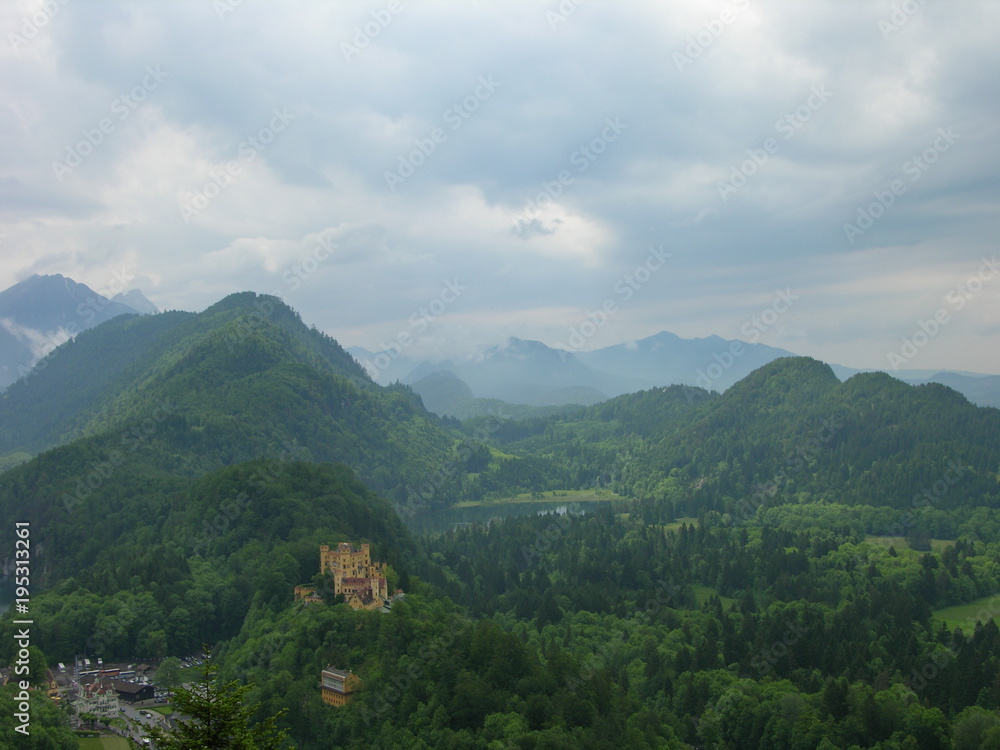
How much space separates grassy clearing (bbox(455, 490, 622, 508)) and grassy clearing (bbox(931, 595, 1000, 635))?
325 ft

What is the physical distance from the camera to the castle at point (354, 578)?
64.6m

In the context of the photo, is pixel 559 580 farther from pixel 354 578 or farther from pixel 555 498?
pixel 555 498

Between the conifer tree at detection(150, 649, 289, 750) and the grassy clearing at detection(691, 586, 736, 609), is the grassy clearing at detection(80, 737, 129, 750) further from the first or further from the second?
the grassy clearing at detection(691, 586, 736, 609)

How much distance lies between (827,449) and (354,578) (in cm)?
11574

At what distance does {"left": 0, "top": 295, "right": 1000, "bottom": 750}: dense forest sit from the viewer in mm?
51125

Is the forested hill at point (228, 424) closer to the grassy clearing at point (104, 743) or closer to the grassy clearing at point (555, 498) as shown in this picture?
the grassy clearing at point (555, 498)

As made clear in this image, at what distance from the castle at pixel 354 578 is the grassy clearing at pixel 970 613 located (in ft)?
158

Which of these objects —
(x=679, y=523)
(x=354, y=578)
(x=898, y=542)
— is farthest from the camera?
(x=679, y=523)

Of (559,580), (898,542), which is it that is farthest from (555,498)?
(559,580)

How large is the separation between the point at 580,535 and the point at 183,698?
3980 inches

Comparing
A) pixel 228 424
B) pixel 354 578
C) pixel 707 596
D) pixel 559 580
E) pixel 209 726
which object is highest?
pixel 228 424

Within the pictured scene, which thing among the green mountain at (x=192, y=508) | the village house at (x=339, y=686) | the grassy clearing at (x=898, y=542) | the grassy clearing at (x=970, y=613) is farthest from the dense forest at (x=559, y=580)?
the grassy clearing at (x=898, y=542)

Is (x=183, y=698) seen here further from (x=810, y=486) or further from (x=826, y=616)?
(x=810, y=486)

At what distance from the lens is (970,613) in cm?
8225
